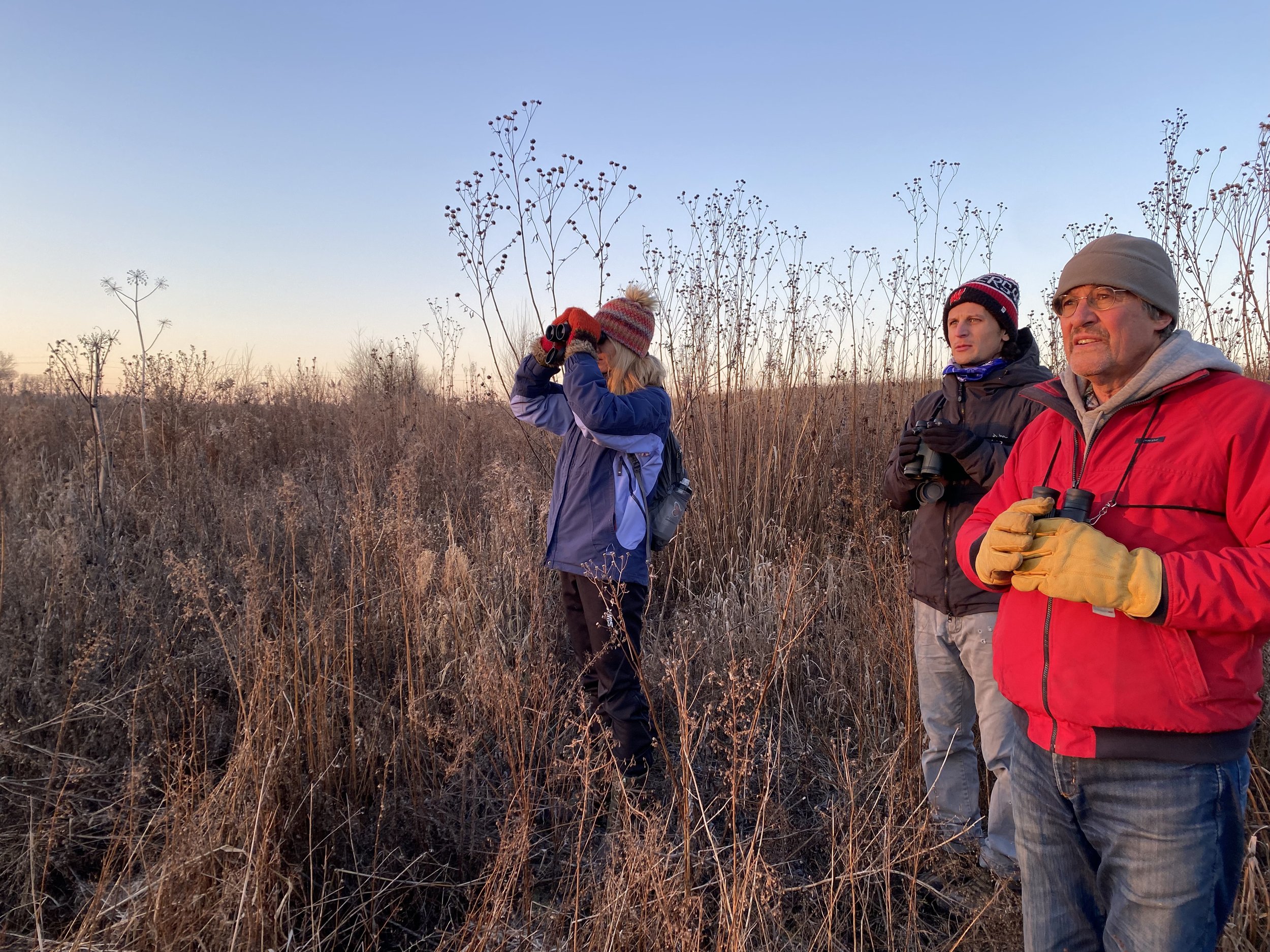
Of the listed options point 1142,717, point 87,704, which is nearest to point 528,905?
point 1142,717

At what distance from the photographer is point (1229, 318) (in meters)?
4.16

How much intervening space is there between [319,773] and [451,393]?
22.9 feet

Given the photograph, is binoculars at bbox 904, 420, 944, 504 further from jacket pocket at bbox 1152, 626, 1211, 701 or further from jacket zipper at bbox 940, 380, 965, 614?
jacket pocket at bbox 1152, 626, 1211, 701

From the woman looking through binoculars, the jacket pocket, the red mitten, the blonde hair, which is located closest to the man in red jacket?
the jacket pocket

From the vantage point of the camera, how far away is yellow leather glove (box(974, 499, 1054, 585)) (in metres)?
1.26

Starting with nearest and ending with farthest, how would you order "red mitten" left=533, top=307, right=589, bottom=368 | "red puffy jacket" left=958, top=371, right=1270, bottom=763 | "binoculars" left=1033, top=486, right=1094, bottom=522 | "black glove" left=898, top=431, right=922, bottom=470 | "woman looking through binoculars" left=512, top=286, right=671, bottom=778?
1. "red puffy jacket" left=958, top=371, right=1270, bottom=763
2. "binoculars" left=1033, top=486, right=1094, bottom=522
3. "black glove" left=898, top=431, right=922, bottom=470
4. "woman looking through binoculars" left=512, top=286, right=671, bottom=778
5. "red mitten" left=533, top=307, right=589, bottom=368

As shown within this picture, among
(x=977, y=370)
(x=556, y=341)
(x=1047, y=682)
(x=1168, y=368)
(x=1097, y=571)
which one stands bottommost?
(x=1047, y=682)

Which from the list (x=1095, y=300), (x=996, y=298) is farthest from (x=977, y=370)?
(x=1095, y=300)

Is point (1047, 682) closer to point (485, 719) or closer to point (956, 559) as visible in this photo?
point (956, 559)

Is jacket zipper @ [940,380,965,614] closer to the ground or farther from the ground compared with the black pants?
farther from the ground

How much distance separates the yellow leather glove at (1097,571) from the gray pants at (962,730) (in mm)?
868

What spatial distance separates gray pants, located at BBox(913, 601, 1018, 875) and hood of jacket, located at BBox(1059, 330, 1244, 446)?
93 centimetres

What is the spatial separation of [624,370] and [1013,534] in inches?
66.9

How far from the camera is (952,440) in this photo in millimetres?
1966
